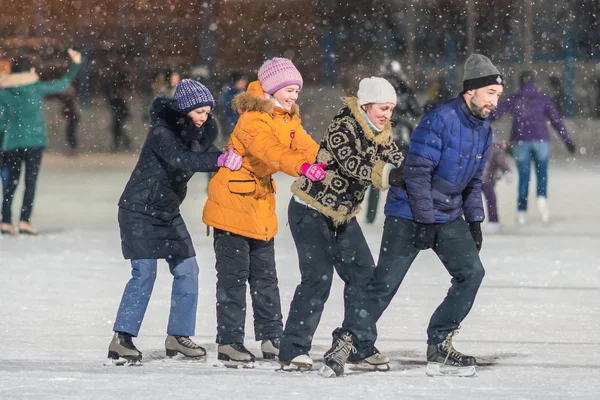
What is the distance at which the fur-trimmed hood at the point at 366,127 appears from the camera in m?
5.57

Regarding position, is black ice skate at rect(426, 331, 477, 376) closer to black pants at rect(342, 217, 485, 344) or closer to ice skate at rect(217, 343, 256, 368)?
black pants at rect(342, 217, 485, 344)

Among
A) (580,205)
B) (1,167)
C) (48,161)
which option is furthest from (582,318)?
(48,161)

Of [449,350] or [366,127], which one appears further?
[449,350]

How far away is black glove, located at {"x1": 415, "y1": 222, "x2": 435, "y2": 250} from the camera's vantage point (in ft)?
18.5

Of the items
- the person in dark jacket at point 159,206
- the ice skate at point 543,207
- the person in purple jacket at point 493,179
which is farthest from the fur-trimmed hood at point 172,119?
the ice skate at point 543,207

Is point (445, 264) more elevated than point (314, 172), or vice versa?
point (314, 172)

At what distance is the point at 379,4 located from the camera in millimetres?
34188

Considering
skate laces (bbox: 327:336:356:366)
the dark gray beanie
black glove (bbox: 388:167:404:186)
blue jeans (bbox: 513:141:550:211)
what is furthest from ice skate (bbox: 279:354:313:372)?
blue jeans (bbox: 513:141:550:211)

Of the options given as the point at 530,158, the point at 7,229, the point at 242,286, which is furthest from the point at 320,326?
the point at 530,158

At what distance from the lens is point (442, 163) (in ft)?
18.4

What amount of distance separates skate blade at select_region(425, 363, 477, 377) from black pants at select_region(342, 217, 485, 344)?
13 centimetres

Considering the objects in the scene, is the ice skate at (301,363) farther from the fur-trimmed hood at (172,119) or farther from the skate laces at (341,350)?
the fur-trimmed hood at (172,119)

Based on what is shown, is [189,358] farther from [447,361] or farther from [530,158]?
[530,158]

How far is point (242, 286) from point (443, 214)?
96 cm
